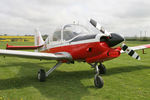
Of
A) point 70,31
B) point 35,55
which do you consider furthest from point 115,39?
point 35,55

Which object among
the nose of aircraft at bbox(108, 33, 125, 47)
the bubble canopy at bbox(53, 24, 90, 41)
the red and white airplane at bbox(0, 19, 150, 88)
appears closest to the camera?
the nose of aircraft at bbox(108, 33, 125, 47)

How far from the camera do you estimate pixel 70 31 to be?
20.7 feet

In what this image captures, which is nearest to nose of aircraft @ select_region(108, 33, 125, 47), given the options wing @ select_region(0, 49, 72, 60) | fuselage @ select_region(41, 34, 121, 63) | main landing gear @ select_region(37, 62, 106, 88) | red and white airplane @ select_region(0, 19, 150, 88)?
red and white airplane @ select_region(0, 19, 150, 88)

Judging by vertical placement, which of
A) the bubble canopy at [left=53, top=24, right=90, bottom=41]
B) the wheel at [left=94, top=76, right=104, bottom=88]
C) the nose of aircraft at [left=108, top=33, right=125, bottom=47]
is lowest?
the wheel at [left=94, top=76, right=104, bottom=88]

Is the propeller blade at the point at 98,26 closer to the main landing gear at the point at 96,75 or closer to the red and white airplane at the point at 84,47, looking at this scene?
the red and white airplane at the point at 84,47

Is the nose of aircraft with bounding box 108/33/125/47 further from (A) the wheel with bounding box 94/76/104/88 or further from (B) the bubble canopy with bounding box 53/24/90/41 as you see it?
(B) the bubble canopy with bounding box 53/24/90/41

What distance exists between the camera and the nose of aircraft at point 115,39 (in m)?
4.61

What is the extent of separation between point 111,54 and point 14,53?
344cm

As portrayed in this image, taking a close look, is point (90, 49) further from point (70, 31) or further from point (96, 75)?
point (70, 31)

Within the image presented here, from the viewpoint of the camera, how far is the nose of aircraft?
4609 mm

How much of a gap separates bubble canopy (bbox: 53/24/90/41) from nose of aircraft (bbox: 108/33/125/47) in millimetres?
1661

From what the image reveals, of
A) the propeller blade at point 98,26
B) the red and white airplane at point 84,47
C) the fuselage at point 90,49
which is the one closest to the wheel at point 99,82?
the red and white airplane at point 84,47

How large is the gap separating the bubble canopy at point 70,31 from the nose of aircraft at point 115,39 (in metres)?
1.66

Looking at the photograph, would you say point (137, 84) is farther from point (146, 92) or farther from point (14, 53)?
point (14, 53)
